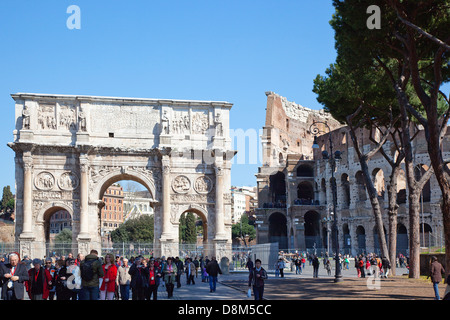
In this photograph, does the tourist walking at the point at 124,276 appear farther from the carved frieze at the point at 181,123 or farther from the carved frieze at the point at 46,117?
the carved frieze at the point at 46,117

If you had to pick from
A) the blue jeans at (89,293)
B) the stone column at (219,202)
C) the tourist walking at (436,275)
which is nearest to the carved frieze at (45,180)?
the stone column at (219,202)

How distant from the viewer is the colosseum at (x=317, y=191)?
151ft

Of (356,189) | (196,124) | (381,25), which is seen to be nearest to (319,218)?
(356,189)

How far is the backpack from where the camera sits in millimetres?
11023

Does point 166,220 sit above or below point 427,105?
below

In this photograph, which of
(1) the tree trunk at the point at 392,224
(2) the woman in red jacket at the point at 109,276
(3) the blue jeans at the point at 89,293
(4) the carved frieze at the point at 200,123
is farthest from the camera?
(4) the carved frieze at the point at 200,123

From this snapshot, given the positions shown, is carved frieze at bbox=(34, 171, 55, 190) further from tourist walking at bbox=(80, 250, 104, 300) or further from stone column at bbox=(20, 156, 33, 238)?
tourist walking at bbox=(80, 250, 104, 300)

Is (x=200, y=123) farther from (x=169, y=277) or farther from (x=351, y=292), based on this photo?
(x=351, y=292)

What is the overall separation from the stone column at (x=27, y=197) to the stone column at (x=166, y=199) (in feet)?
21.6

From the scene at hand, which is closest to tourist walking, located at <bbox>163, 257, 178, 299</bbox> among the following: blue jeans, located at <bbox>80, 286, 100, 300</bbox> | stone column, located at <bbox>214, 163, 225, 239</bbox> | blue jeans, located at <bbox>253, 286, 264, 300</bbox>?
blue jeans, located at <bbox>253, 286, 264, 300</bbox>

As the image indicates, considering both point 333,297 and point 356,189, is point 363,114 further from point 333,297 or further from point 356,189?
point 356,189

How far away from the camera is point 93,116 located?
31.4 meters

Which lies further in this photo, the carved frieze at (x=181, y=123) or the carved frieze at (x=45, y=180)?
the carved frieze at (x=181, y=123)

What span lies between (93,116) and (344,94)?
46.0 ft
